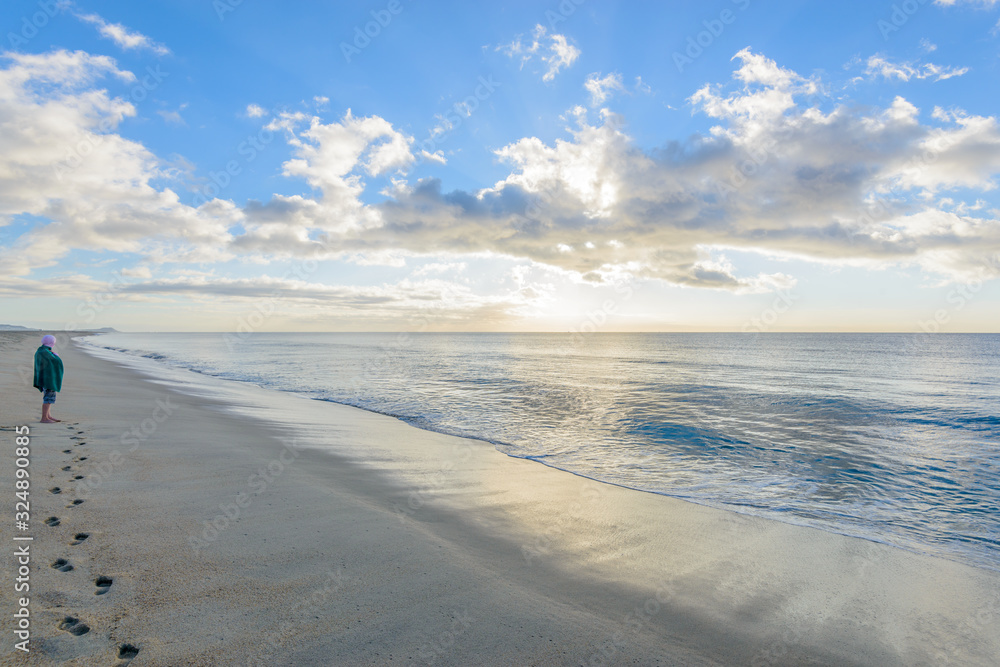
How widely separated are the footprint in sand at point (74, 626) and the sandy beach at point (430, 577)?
0.02 meters

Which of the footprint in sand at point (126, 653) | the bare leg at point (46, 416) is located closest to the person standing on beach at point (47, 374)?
the bare leg at point (46, 416)

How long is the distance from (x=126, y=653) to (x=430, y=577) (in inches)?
107

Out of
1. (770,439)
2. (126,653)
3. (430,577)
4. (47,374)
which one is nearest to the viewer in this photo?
(126,653)

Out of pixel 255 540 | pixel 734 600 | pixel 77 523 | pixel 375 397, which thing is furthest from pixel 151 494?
pixel 375 397

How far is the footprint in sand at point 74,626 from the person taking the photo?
11.6 feet

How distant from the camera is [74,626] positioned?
141 inches

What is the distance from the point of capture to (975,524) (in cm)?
855

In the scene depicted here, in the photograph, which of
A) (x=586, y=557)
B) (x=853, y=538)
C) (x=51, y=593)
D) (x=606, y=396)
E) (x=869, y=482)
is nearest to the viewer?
(x=51, y=593)

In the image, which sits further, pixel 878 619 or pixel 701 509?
pixel 701 509

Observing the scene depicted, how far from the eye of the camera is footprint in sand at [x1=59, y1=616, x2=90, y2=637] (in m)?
3.53

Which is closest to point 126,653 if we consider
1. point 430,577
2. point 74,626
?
point 74,626

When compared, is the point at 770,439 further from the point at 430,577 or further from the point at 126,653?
the point at 126,653

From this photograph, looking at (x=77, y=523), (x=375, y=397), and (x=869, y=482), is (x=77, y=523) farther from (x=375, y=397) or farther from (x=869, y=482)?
(x=375, y=397)

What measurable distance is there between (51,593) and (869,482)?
605 inches
